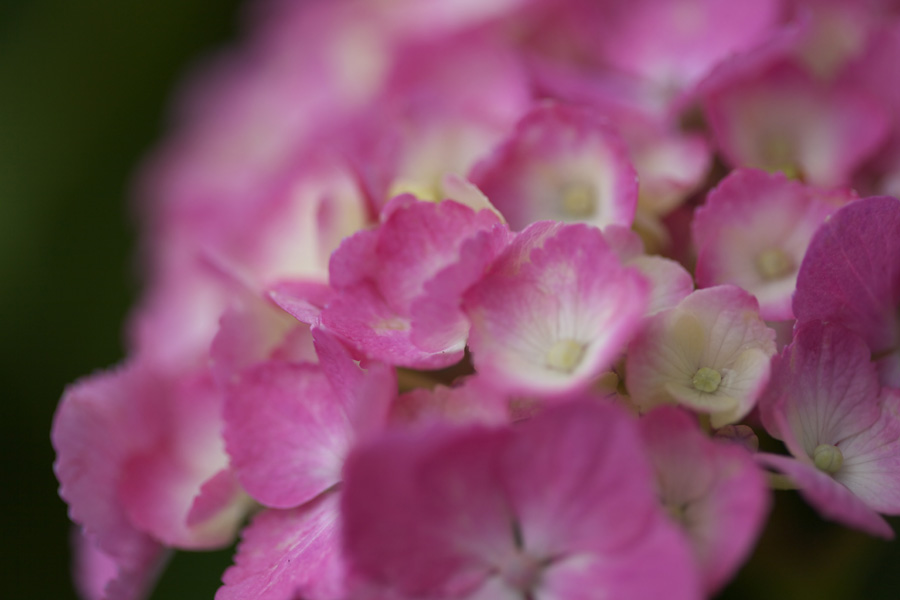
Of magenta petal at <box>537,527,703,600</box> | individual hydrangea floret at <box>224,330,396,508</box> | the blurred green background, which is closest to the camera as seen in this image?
magenta petal at <box>537,527,703,600</box>

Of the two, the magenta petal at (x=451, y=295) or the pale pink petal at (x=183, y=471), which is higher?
the magenta petal at (x=451, y=295)

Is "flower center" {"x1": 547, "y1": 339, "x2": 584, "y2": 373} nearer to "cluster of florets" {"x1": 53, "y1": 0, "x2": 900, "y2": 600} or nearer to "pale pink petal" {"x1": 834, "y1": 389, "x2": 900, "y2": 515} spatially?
"cluster of florets" {"x1": 53, "y1": 0, "x2": 900, "y2": 600}

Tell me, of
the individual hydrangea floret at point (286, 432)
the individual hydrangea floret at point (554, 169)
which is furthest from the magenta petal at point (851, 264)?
the individual hydrangea floret at point (286, 432)

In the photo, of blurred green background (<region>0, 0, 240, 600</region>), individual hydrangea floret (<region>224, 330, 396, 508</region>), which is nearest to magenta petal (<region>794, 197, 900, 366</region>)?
individual hydrangea floret (<region>224, 330, 396, 508</region>)

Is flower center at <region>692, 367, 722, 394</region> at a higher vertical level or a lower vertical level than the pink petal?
lower

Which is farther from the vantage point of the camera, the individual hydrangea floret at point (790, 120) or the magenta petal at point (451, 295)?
the individual hydrangea floret at point (790, 120)

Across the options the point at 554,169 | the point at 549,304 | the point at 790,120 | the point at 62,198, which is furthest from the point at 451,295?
the point at 62,198

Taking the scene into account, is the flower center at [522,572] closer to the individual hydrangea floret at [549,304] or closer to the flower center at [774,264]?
the individual hydrangea floret at [549,304]

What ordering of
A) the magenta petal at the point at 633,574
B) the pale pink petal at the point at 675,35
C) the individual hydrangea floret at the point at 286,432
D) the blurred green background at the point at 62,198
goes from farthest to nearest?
the blurred green background at the point at 62,198, the pale pink petal at the point at 675,35, the individual hydrangea floret at the point at 286,432, the magenta petal at the point at 633,574

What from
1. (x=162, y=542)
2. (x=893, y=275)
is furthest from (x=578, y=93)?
(x=162, y=542)
